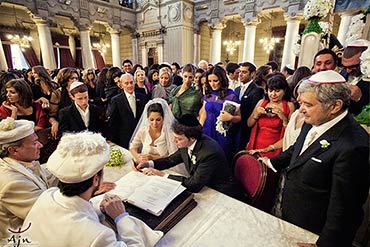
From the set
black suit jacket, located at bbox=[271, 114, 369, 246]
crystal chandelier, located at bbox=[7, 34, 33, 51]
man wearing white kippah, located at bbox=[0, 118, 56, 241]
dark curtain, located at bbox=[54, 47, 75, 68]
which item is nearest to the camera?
black suit jacket, located at bbox=[271, 114, 369, 246]

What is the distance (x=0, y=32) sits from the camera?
12.1 metres

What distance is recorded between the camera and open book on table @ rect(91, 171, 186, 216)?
137 centimetres

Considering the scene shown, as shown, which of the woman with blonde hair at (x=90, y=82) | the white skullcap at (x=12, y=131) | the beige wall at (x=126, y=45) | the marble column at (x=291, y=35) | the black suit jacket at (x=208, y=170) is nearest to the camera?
the white skullcap at (x=12, y=131)

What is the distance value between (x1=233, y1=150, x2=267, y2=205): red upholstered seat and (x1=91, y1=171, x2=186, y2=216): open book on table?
A: 0.69m

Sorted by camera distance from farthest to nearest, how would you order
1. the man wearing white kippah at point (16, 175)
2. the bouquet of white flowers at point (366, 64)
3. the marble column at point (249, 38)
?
the marble column at point (249, 38) < the bouquet of white flowers at point (366, 64) < the man wearing white kippah at point (16, 175)

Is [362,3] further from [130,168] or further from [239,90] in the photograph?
[130,168]

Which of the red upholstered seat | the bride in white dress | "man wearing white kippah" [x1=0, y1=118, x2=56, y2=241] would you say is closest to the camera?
the red upholstered seat

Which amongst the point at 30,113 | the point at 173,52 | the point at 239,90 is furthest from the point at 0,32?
the point at 239,90

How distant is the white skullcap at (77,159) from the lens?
945 mm

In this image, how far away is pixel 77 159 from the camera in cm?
97

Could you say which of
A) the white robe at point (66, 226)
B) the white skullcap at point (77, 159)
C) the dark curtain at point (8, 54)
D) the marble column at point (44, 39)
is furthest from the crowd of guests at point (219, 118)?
the dark curtain at point (8, 54)

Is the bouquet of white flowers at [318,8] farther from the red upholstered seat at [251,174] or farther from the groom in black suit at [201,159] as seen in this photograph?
the groom in black suit at [201,159]

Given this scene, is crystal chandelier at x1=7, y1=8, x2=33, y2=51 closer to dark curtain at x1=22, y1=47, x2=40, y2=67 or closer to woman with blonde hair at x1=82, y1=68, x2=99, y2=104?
dark curtain at x1=22, y1=47, x2=40, y2=67

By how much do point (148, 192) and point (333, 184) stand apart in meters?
1.20
